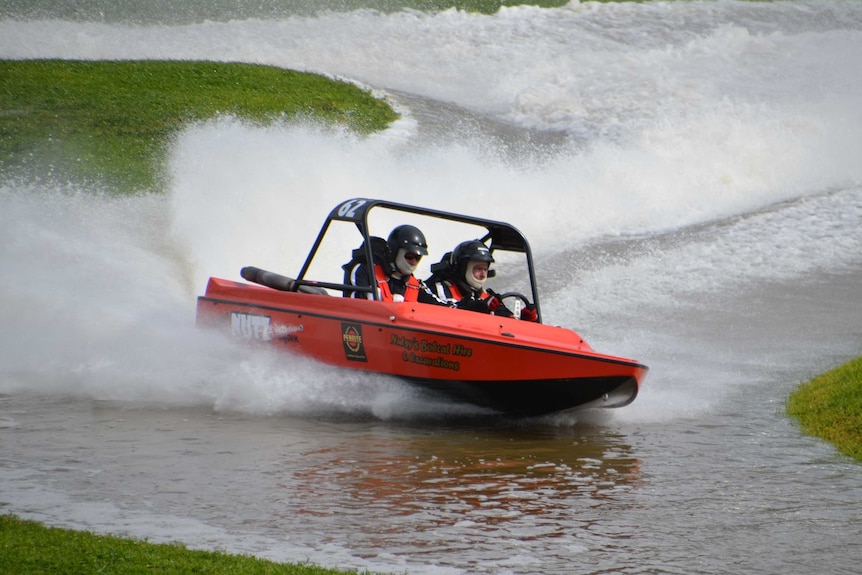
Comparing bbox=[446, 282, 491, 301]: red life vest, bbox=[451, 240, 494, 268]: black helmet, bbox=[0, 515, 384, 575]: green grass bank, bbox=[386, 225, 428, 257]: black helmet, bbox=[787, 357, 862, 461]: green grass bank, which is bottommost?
bbox=[0, 515, 384, 575]: green grass bank

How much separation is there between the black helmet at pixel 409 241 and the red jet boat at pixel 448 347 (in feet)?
0.83

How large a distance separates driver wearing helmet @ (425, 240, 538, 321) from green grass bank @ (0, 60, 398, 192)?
11.6 meters

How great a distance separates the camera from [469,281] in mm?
10922

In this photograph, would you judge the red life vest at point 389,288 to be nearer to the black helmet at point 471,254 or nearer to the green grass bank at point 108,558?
the black helmet at point 471,254

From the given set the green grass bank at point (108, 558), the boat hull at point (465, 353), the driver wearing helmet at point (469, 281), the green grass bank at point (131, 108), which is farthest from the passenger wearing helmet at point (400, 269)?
the green grass bank at point (131, 108)

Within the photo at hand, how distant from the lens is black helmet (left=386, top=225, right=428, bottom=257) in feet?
35.0

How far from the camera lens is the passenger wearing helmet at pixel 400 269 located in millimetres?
10625

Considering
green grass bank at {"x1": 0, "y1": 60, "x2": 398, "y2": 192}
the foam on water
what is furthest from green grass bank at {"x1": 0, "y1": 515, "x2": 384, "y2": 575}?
green grass bank at {"x1": 0, "y1": 60, "x2": 398, "y2": 192}

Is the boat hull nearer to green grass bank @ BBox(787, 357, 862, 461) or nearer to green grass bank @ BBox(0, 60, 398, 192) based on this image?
green grass bank @ BBox(787, 357, 862, 461)

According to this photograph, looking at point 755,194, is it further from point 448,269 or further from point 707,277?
point 448,269

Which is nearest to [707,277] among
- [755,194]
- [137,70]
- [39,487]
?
[755,194]

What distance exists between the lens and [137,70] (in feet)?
101

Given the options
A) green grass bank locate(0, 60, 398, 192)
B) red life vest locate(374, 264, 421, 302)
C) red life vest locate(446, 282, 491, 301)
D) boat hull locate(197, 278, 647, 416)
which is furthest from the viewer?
green grass bank locate(0, 60, 398, 192)

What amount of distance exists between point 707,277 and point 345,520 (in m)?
12.5
